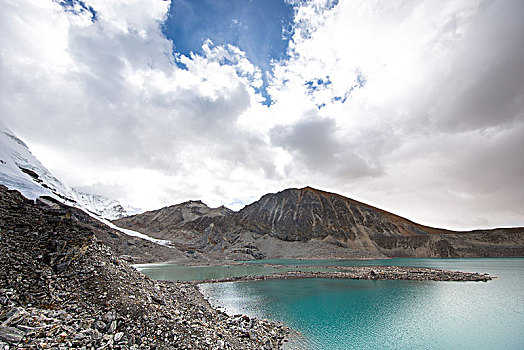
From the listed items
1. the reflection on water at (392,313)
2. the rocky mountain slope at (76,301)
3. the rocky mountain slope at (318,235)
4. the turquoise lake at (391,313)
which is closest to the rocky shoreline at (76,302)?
the rocky mountain slope at (76,301)

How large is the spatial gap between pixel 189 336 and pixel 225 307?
16803 millimetres

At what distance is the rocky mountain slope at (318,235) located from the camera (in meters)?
137

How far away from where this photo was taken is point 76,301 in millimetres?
11258

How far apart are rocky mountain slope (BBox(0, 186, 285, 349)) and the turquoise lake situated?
6480 millimetres

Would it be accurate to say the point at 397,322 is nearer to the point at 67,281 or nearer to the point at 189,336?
the point at 189,336

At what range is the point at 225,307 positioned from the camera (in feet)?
89.9

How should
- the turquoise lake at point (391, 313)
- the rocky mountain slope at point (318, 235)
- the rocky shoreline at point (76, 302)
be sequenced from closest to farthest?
the rocky shoreline at point (76, 302)
the turquoise lake at point (391, 313)
the rocky mountain slope at point (318, 235)

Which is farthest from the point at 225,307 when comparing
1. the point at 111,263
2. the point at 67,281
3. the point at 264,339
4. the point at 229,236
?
the point at 229,236

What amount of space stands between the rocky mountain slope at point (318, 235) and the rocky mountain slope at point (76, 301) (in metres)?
115

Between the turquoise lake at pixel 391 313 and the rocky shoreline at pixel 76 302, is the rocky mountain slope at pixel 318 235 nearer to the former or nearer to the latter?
the turquoise lake at pixel 391 313

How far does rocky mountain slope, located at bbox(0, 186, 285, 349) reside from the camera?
929cm

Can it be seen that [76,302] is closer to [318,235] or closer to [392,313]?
[392,313]

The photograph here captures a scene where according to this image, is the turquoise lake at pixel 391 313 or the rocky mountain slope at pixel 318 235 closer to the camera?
the turquoise lake at pixel 391 313

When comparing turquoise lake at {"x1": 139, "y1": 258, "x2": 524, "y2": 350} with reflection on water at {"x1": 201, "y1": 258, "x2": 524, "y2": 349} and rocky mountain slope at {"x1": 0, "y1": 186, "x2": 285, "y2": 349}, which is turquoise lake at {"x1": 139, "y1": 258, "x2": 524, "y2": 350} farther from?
rocky mountain slope at {"x1": 0, "y1": 186, "x2": 285, "y2": 349}
